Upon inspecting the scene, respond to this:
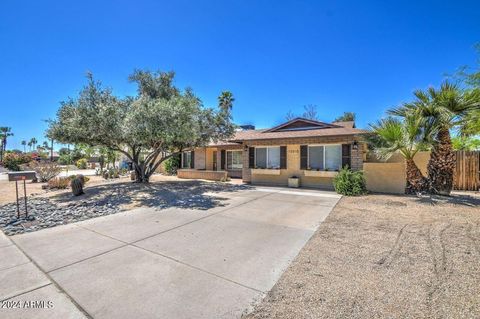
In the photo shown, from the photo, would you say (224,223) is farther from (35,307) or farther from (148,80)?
(148,80)

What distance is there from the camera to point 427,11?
31.8ft

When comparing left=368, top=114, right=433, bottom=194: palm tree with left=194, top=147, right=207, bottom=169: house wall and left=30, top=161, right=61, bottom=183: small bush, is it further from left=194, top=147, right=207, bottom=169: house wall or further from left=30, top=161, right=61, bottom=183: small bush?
left=30, top=161, right=61, bottom=183: small bush

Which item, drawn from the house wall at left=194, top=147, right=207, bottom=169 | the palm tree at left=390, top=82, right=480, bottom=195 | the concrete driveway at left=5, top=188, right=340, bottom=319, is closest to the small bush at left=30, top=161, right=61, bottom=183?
the house wall at left=194, top=147, right=207, bottom=169

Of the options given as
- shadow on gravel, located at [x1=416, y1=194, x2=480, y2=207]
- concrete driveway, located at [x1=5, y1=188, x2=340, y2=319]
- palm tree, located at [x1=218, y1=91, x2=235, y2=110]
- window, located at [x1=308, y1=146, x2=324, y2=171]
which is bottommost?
concrete driveway, located at [x1=5, y1=188, x2=340, y2=319]

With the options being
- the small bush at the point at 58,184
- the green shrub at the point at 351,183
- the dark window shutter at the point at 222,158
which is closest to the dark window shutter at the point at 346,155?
the green shrub at the point at 351,183

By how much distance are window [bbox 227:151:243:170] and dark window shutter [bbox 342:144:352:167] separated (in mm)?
8655

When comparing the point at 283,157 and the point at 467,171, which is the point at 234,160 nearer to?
the point at 283,157

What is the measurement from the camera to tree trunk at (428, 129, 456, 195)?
9.68 meters

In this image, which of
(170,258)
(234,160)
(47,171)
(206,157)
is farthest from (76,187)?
(234,160)

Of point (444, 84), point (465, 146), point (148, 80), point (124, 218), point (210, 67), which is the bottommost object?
point (124, 218)

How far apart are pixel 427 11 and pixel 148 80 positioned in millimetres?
14226

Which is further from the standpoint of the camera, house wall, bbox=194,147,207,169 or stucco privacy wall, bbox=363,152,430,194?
house wall, bbox=194,147,207,169

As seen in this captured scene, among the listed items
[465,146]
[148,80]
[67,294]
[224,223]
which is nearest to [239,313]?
[67,294]

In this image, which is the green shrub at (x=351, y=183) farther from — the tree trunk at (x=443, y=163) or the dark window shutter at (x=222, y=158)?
the dark window shutter at (x=222, y=158)
